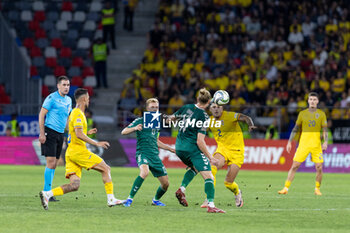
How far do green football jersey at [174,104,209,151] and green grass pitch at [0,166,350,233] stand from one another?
1.10 metres

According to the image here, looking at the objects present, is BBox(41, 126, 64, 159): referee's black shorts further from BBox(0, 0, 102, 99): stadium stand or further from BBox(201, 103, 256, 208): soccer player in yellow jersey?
BBox(0, 0, 102, 99): stadium stand

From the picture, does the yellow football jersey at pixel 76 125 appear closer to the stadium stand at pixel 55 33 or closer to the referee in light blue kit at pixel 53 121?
the referee in light blue kit at pixel 53 121

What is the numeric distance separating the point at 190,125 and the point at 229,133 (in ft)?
6.56

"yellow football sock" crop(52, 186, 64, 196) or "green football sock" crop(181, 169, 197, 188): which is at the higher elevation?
"green football sock" crop(181, 169, 197, 188)

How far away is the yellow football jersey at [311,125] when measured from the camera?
1703cm

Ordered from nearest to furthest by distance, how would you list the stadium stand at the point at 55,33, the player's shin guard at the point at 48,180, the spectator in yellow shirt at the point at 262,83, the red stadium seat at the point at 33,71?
the player's shin guard at the point at 48,180, the spectator in yellow shirt at the point at 262,83, the red stadium seat at the point at 33,71, the stadium stand at the point at 55,33

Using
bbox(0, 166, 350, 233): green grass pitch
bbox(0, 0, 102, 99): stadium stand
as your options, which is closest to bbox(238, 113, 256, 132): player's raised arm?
bbox(0, 166, 350, 233): green grass pitch

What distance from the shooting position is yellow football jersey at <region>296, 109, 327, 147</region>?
17031 millimetres

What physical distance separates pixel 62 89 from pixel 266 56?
1836 cm

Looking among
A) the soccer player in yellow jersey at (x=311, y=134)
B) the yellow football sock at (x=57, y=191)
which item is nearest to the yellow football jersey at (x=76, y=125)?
the yellow football sock at (x=57, y=191)

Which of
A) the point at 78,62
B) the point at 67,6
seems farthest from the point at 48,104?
the point at 67,6

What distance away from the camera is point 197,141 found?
12.2 meters

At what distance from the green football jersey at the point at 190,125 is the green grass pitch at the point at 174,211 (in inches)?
43.3

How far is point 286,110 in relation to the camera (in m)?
27.1
